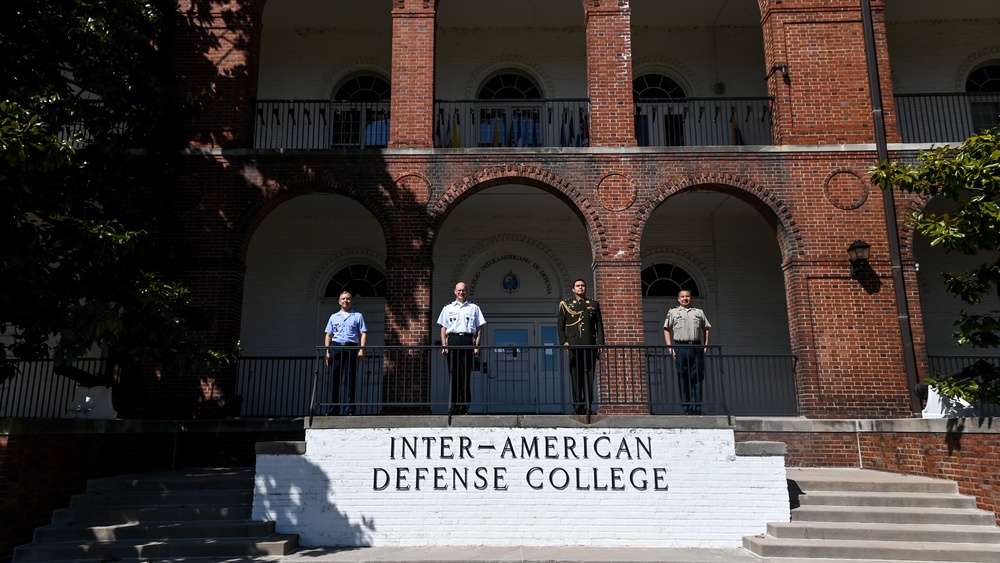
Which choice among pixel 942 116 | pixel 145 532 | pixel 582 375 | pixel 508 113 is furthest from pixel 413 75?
pixel 942 116

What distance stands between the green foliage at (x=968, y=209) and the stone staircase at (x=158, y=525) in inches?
306

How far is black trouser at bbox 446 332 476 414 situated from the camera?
28.9 feet

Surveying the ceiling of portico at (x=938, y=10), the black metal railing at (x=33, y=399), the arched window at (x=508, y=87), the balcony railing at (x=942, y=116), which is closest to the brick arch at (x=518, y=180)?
the arched window at (x=508, y=87)

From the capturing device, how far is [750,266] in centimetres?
1429

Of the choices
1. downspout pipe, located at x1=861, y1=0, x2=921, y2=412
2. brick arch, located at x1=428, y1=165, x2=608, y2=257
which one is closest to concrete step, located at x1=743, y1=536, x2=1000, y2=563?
downspout pipe, located at x1=861, y1=0, x2=921, y2=412

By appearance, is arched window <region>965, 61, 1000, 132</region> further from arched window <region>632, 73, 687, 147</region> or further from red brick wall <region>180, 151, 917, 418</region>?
arched window <region>632, 73, 687, 147</region>

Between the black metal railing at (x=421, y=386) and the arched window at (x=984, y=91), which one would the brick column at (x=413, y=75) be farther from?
the arched window at (x=984, y=91)

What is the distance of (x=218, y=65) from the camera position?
1220cm

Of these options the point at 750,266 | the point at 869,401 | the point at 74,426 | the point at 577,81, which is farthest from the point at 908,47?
the point at 74,426

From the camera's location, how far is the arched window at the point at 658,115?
14406 mm

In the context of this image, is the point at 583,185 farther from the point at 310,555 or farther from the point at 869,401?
the point at 310,555

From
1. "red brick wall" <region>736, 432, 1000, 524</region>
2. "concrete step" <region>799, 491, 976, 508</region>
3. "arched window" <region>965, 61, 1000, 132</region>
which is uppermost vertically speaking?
"arched window" <region>965, 61, 1000, 132</region>

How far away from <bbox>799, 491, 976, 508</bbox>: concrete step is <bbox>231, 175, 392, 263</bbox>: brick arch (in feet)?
23.6

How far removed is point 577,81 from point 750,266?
17.1 ft
